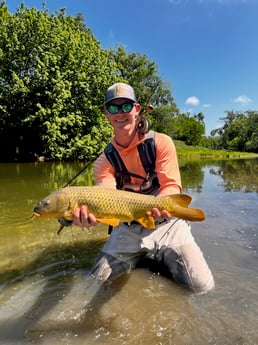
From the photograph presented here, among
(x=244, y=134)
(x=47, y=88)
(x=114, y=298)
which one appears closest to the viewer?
(x=114, y=298)

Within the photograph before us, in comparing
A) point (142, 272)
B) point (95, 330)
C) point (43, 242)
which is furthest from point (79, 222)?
point (43, 242)

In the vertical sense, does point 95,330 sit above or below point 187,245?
below

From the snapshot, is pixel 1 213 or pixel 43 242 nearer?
pixel 43 242

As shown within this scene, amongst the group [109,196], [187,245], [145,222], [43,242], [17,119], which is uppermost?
[17,119]

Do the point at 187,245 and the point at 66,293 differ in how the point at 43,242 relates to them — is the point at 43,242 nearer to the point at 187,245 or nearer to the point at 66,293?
the point at 66,293

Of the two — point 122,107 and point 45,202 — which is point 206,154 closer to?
point 122,107

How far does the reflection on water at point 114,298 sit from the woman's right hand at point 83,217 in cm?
96

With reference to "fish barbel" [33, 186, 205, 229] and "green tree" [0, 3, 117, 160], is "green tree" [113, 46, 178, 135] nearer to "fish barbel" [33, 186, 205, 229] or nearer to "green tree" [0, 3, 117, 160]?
"green tree" [0, 3, 117, 160]

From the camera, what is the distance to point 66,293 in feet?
13.0

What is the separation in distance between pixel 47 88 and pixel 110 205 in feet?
87.4

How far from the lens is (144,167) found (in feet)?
14.6

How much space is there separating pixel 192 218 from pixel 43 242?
11.6 feet

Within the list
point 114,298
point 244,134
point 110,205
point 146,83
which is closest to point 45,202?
point 110,205

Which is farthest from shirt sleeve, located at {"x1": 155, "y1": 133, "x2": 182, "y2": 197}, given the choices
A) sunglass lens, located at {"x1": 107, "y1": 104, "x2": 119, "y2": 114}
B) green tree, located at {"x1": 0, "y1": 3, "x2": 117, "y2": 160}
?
green tree, located at {"x1": 0, "y1": 3, "x2": 117, "y2": 160}
